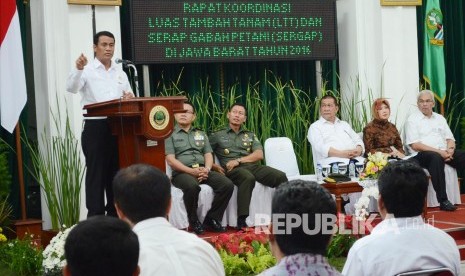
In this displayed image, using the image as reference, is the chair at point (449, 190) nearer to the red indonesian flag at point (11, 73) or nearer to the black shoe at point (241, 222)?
the black shoe at point (241, 222)

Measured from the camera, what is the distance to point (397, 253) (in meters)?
2.46

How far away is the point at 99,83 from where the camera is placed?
550cm

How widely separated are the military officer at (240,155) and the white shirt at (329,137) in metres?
0.50

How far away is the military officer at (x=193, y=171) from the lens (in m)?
6.68

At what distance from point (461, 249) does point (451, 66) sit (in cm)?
372

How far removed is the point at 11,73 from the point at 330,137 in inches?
109

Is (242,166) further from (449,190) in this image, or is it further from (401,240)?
(401,240)

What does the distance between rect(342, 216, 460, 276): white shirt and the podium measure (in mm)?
2558

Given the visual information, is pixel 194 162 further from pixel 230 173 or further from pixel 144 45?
pixel 144 45

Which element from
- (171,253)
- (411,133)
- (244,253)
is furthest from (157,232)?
(411,133)

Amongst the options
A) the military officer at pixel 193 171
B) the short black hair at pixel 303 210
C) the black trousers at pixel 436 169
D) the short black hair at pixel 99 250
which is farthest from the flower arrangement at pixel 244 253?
the short black hair at pixel 99 250

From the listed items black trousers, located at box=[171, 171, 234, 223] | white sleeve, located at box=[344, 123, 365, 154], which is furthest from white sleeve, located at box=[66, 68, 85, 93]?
white sleeve, located at box=[344, 123, 365, 154]

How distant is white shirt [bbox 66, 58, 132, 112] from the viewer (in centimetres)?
548

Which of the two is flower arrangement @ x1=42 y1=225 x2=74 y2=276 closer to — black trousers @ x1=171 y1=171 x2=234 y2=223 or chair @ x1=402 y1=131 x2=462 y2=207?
black trousers @ x1=171 y1=171 x2=234 y2=223
